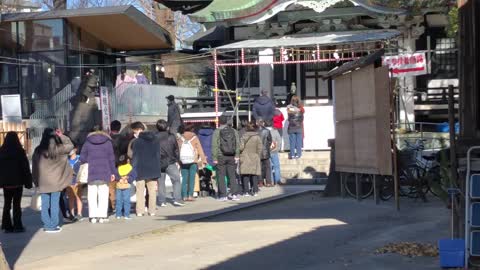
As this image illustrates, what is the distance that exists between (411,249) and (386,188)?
6130 millimetres

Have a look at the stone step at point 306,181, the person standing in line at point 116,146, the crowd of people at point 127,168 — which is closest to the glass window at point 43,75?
the stone step at point 306,181

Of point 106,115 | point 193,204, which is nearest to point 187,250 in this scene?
point 193,204

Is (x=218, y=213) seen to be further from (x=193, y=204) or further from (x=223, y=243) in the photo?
(x=223, y=243)

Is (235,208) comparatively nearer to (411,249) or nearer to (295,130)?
(411,249)

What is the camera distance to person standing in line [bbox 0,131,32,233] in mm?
12758

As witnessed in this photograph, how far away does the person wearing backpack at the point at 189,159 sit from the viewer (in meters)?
17.0

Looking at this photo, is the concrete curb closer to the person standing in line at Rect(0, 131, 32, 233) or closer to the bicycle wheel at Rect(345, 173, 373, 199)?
the bicycle wheel at Rect(345, 173, 373, 199)

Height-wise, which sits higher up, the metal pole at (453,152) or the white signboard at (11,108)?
the white signboard at (11,108)

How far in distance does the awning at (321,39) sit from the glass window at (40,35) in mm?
6598

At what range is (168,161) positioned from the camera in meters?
16.2

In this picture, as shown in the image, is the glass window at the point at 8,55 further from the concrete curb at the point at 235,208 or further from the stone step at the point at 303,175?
the concrete curb at the point at 235,208

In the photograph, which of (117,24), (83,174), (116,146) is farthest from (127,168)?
(117,24)

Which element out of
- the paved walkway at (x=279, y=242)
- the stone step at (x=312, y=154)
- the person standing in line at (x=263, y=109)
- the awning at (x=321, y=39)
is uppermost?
the awning at (x=321, y=39)

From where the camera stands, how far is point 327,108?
26656 millimetres
